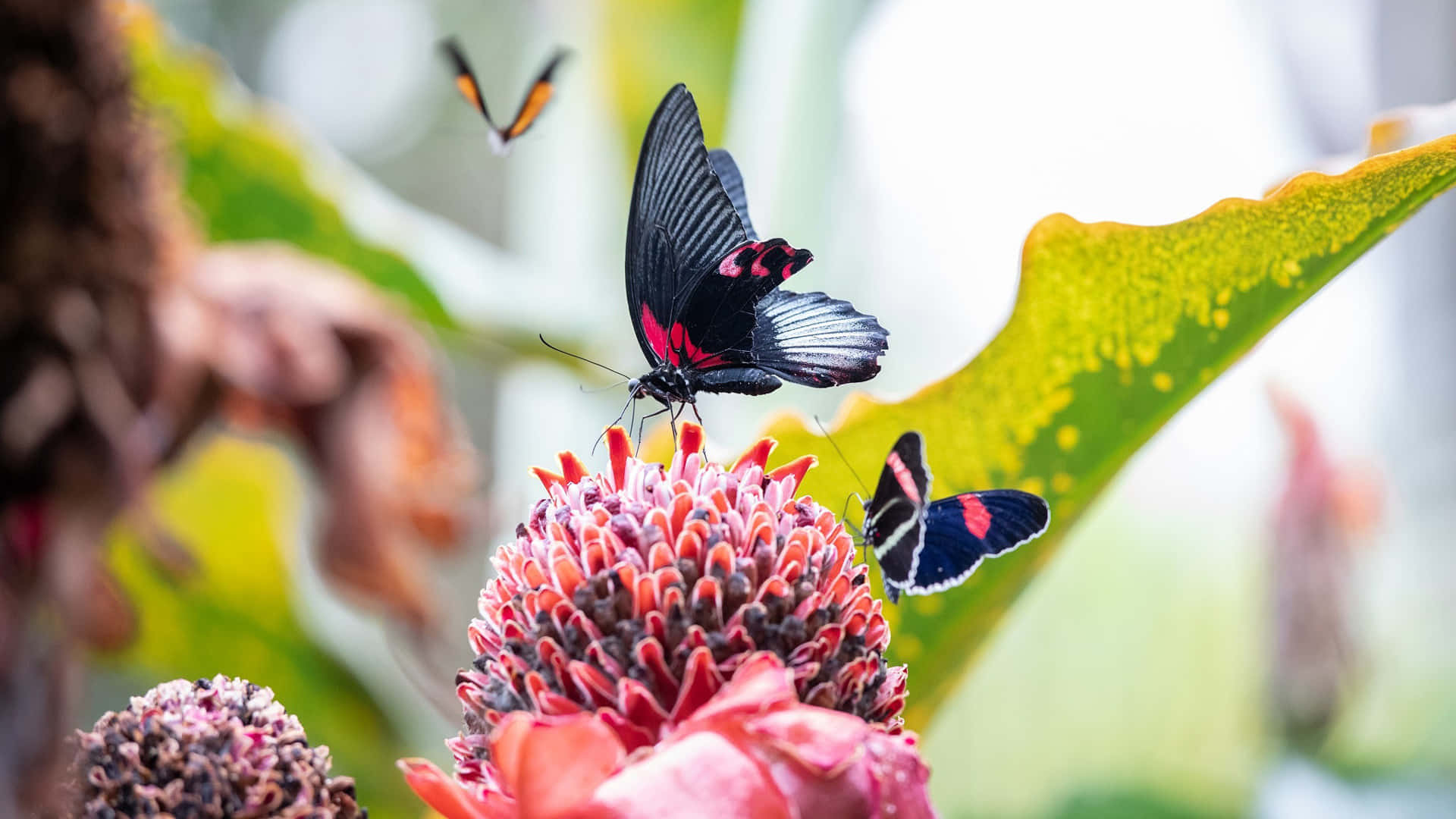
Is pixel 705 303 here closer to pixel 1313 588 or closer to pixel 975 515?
pixel 975 515

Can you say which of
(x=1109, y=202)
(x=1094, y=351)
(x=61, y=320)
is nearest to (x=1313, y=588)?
(x=1109, y=202)

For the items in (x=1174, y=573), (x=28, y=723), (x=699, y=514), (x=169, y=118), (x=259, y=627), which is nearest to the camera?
(x=699, y=514)

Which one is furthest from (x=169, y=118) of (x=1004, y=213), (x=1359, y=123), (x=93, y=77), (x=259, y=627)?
(x=1359, y=123)

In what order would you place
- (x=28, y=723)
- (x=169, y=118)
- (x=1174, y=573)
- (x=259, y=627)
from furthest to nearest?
(x=1174, y=573) < (x=259, y=627) < (x=169, y=118) < (x=28, y=723)

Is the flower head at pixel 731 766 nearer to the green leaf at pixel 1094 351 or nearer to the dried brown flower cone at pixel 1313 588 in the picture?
the green leaf at pixel 1094 351

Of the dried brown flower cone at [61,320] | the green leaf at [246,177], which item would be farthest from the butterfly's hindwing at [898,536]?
the green leaf at [246,177]

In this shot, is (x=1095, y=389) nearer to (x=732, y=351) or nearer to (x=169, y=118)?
(x=732, y=351)

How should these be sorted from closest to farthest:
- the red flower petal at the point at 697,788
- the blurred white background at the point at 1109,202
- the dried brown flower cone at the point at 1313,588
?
the red flower petal at the point at 697,788, the blurred white background at the point at 1109,202, the dried brown flower cone at the point at 1313,588
